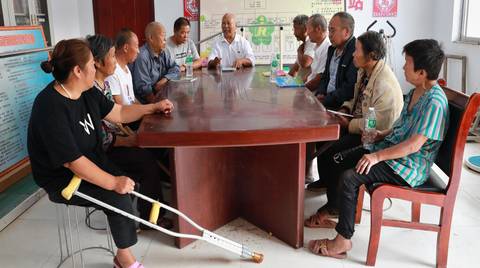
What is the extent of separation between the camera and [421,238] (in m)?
2.34

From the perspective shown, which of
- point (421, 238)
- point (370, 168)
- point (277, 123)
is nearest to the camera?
point (277, 123)

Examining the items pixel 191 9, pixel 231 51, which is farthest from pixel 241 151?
pixel 191 9

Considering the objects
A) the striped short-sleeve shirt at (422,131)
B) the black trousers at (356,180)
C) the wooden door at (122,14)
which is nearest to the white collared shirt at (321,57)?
the striped short-sleeve shirt at (422,131)

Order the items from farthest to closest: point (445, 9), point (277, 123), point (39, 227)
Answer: point (445, 9) < point (39, 227) < point (277, 123)

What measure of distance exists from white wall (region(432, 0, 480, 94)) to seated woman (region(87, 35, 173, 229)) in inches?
152

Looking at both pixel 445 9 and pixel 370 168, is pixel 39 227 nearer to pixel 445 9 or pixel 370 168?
pixel 370 168

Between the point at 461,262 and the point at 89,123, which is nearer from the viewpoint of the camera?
the point at 89,123

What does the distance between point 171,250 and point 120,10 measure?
4348mm

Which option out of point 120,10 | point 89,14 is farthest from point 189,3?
point 89,14

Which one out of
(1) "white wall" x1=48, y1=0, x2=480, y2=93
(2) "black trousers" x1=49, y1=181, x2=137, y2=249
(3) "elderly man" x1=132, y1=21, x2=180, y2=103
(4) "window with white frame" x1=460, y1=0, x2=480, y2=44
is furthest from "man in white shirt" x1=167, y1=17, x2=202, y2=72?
(4) "window with white frame" x1=460, y1=0, x2=480, y2=44

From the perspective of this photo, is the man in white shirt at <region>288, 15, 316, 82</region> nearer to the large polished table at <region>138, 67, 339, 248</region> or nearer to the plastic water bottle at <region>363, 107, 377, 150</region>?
the large polished table at <region>138, 67, 339, 248</region>

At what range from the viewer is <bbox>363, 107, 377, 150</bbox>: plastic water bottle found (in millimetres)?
2234

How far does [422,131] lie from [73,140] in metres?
1.50

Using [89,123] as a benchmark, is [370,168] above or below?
below
